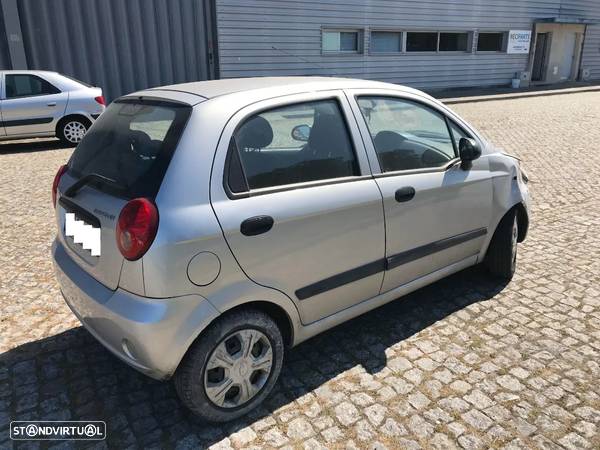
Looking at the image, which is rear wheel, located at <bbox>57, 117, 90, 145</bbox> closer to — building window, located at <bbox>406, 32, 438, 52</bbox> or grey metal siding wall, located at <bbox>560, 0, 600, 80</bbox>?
building window, located at <bbox>406, 32, 438, 52</bbox>

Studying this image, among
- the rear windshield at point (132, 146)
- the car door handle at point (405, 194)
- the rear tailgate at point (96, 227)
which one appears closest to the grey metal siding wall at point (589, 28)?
the car door handle at point (405, 194)

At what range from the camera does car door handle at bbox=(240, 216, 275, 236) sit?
2.29 m

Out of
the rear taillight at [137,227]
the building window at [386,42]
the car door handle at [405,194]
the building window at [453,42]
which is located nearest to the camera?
the rear taillight at [137,227]

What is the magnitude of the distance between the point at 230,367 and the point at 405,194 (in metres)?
1.44

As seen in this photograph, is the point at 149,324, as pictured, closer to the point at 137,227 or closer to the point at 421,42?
the point at 137,227

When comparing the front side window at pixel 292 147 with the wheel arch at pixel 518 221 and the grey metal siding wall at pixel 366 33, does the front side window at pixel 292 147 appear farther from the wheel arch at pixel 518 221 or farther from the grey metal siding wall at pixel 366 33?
the grey metal siding wall at pixel 366 33

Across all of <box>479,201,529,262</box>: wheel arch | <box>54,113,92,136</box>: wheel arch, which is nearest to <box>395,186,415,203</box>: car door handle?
<box>479,201,529,262</box>: wheel arch

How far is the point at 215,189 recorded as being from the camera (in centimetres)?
225

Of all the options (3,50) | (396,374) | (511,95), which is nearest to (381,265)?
(396,374)

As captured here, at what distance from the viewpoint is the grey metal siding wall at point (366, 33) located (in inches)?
607

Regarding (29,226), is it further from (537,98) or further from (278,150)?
(537,98)

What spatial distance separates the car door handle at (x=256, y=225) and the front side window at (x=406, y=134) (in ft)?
3.01

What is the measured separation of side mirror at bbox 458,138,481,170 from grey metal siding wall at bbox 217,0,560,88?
1312cm

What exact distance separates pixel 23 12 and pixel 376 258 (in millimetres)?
13066
